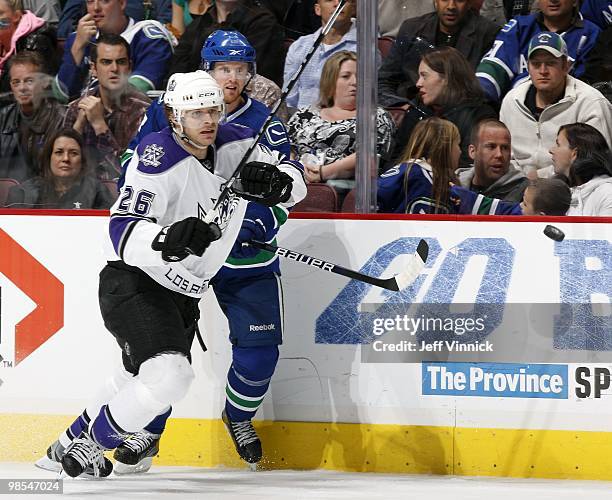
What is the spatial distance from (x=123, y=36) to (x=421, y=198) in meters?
1.27

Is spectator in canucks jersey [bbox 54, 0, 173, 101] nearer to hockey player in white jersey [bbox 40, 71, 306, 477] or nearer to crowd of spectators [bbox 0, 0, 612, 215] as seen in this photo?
crowd of spectators [bbox 0, 0, 612, 215]

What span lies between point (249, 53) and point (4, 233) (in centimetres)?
101

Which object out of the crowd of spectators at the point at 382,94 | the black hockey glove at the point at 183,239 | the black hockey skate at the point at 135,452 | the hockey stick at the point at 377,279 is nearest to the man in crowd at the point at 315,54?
the crowd of spectators at the point at 382,94

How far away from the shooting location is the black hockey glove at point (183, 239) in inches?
129

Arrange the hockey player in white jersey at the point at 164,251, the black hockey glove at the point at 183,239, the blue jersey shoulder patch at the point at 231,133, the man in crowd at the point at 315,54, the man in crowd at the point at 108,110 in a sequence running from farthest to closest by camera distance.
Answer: the man in crowd at the point at 108,110 < the man in crowd at the point at 315,54 < the blue jersey shoulder patch at the point at 231,133 < the hockey player in white jersey at the point at 164,251 < the black hockey glove at the point at 183,239

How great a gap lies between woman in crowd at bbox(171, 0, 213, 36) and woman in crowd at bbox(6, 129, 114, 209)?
0.52 m

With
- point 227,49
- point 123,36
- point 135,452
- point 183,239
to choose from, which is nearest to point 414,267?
point 183,239

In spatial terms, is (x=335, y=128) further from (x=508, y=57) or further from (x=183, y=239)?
(x=183, y=239)

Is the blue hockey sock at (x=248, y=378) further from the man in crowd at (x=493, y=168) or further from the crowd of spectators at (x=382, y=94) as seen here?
the man in crowd at (x=493, y=168)

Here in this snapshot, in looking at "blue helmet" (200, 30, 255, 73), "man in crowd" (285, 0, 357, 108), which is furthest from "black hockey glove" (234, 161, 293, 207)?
"man in crowd" (285, 0, 357, 108)

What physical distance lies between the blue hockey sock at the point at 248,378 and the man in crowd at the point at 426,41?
0.90 metres

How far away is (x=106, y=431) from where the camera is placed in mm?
3471

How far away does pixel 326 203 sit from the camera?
403 cm

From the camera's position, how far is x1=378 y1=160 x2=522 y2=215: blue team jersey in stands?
3.89 m
